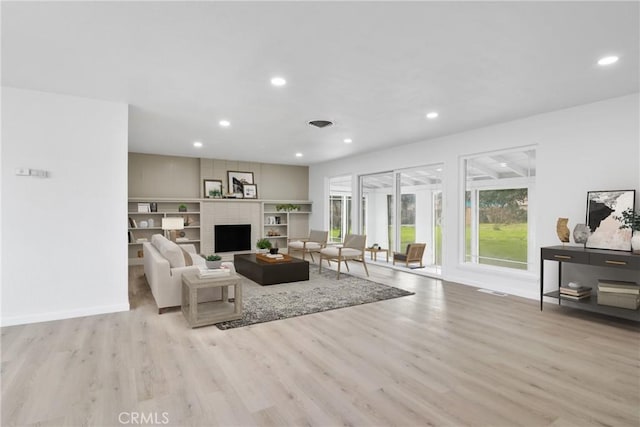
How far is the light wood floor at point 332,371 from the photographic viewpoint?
2.11 meters

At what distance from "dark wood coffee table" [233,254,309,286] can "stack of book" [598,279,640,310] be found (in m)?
3.99

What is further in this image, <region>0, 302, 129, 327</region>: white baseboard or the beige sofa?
the beige sofa

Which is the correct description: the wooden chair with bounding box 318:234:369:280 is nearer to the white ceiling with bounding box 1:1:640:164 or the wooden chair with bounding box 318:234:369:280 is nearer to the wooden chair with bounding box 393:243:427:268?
the wooden chair with bounding box 393:243:427:268

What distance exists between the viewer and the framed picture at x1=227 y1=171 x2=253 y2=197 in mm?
9016

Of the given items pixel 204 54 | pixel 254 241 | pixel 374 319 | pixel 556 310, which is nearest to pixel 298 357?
pixel 374 319

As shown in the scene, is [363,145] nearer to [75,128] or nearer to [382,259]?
[382,259]

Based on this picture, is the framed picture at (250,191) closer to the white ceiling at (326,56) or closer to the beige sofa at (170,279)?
the white ceiling at (326,56)

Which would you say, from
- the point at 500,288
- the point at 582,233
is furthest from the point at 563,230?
the point at 500,288

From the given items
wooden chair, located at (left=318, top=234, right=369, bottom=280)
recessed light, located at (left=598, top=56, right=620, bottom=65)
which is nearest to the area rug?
wooden chair, located at (left=318, top=234, right=369, bottom=280)

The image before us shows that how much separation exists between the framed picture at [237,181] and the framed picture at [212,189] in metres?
0.30

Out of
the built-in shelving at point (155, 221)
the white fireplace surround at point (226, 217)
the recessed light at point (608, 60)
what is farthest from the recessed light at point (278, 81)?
the white fireplace surround at point (226, 217)

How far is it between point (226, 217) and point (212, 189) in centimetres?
79

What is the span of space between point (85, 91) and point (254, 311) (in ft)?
10.2

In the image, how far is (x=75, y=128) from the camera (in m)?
3.97
